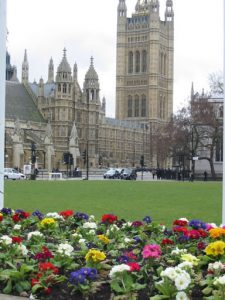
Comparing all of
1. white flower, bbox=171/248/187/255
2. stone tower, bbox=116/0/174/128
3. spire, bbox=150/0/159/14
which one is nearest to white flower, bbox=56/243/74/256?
white flower, bbox=171/248/187/255

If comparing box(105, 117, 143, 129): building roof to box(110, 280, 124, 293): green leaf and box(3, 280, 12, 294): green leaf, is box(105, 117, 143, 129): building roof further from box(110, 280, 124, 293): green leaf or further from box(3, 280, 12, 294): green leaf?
box(110, 280, 124, 293): green leaf

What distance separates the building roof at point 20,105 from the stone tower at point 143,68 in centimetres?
4324

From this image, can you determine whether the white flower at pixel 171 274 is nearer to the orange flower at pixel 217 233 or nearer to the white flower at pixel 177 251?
the white flower at pixel 177 251

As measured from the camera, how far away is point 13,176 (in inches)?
1973

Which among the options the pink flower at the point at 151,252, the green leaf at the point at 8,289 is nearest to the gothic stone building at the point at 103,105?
the pink flower at the point at 151,252

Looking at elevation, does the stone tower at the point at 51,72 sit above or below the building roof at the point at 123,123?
above

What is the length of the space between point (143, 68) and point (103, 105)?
97.3 ft

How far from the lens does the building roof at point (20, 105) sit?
8656 centimetres

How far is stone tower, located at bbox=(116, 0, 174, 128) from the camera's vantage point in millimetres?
132125

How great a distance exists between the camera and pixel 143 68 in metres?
135

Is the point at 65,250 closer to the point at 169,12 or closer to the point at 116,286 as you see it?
the point at 116,286

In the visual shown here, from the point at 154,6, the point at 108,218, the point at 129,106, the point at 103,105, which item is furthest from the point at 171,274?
the point at 154,6

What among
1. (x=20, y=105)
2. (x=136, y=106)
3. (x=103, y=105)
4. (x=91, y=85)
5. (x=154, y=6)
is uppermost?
(x=154, y=6)

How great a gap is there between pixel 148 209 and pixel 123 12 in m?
128
